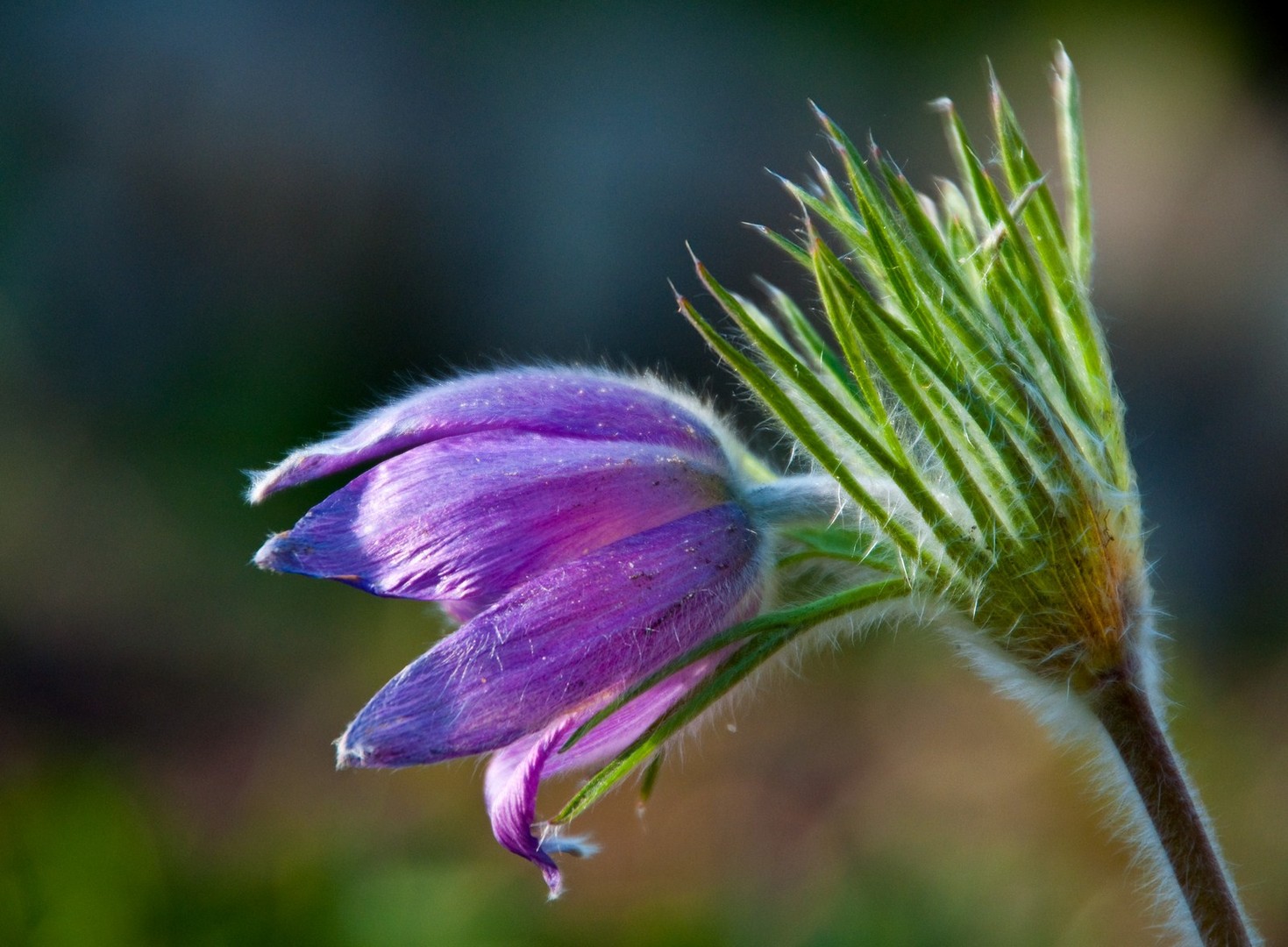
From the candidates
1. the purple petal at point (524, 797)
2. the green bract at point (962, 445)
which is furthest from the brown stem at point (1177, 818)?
the purple petal at point (524, 797)

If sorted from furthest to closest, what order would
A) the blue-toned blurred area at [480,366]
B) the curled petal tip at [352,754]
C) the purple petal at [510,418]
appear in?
the blue-toned blurred area at [480,366], the purple petal at [510,418], the curled petal tip at [352,754]

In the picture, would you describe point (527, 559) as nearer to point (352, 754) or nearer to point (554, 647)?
point (554, 647)

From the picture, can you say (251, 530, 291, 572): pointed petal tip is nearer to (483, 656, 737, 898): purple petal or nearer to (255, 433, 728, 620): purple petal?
(255, 433, 728, 620): purple petal

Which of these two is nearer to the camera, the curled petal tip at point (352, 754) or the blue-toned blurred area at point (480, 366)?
the curled petal tip at point (352, 754)

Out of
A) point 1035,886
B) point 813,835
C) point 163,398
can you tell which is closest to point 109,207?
point 163,398

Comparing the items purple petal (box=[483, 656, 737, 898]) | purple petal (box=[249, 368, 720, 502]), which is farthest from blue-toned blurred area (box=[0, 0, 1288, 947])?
purple petal (box=[249, 368, 720, 502])

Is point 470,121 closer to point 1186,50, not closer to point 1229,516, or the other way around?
point 1186,50

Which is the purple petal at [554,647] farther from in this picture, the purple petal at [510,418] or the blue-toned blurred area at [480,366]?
the blue-toned blurred area at [480,366]
